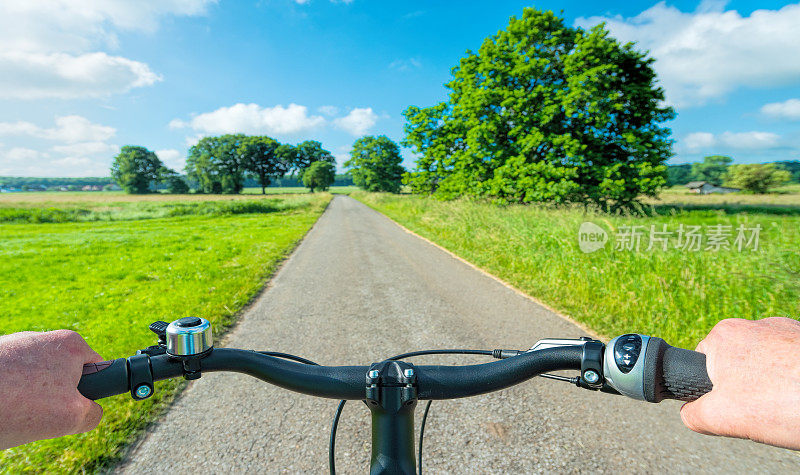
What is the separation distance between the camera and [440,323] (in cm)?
523

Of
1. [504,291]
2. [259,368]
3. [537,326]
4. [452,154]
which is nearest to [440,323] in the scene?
[537,326]

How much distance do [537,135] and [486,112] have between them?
3.80 meters

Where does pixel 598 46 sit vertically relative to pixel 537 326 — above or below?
above

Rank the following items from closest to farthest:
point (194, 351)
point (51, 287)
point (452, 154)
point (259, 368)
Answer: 1. point (194, 351)
2. point (259, 368)
3. point (51, 287)
4. point (452, 154)

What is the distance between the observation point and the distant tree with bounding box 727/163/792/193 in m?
36.5

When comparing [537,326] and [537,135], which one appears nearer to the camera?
[537,326]

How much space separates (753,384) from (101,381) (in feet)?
4.32

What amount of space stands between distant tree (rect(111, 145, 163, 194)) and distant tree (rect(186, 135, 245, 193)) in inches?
268

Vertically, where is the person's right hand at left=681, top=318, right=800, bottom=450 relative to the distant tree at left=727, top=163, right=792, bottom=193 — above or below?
below

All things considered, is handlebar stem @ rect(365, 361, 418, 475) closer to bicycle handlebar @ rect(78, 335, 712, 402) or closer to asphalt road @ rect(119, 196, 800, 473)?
A: bicycle handlebar @ rect(78, 335, 712, 402)

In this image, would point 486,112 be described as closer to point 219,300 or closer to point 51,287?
point 219,300

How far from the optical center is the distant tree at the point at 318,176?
95500 mm

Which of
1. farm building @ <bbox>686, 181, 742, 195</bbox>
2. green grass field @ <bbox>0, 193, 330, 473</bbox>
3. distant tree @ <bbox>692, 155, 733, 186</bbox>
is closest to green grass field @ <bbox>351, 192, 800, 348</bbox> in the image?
green grass field @ <bbox>0, 193, 330, 473</bbox>

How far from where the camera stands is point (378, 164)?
7981 cm
